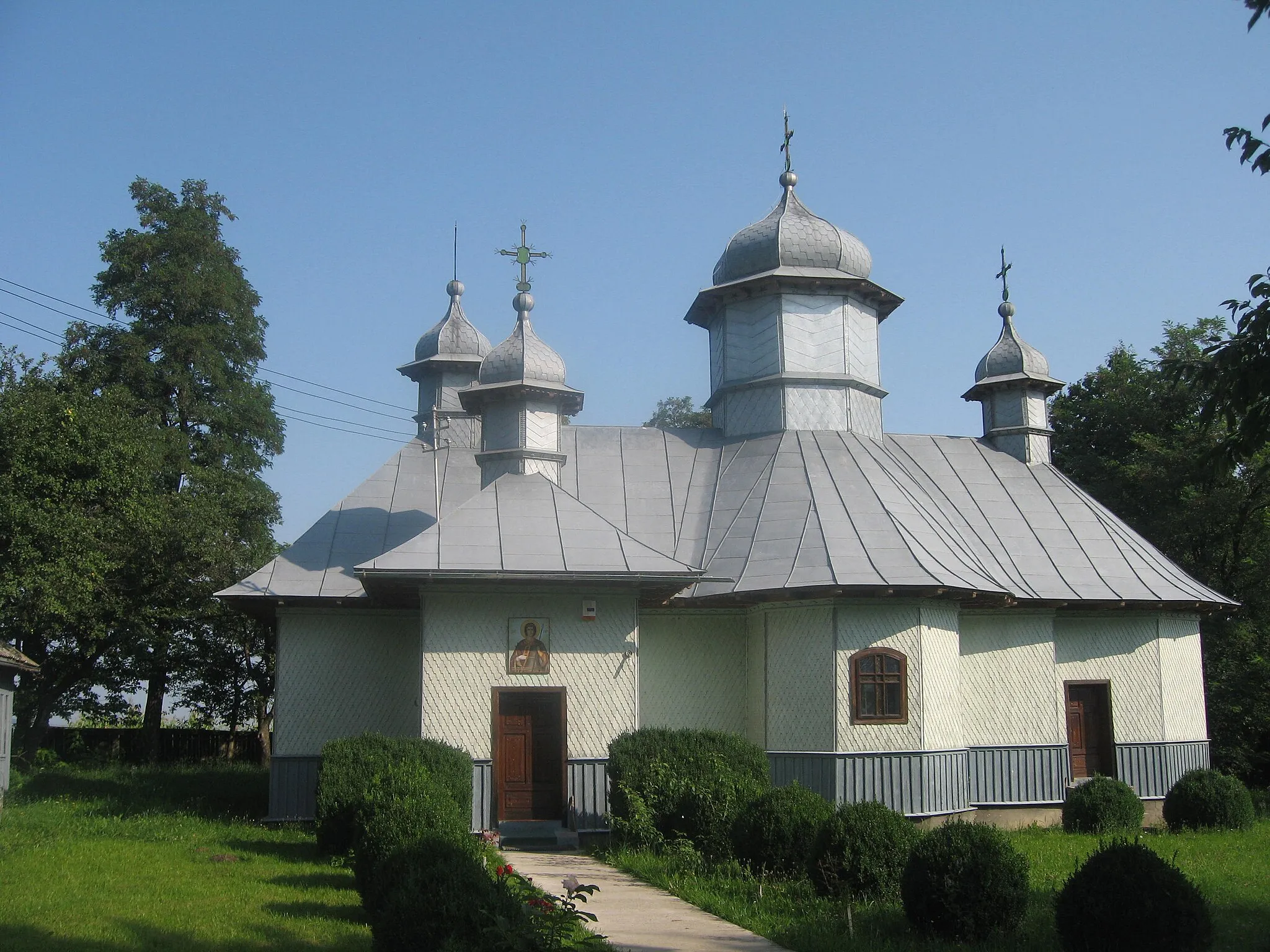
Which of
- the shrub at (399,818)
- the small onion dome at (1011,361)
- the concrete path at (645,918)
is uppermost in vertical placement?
the small onion dome at (1011,361)

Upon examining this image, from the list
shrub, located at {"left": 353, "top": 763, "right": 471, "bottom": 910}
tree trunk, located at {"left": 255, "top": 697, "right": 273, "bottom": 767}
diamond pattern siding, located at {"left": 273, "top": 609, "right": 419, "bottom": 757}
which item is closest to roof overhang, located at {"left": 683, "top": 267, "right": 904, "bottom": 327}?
diamond pattern siding, located at {"left": 273, "top": 609, "right": 419, "bottom": 757}

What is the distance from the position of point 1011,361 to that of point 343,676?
14.1 meters

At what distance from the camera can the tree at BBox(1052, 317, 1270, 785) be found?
25.9m

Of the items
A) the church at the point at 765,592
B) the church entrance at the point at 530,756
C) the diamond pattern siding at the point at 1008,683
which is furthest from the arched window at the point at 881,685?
the church entrance at the point at 530,756

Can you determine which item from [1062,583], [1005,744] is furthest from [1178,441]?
[1005,744]

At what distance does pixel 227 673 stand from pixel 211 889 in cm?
2019

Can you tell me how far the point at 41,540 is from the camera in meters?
23.7

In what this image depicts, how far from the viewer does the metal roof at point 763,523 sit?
16797 mm

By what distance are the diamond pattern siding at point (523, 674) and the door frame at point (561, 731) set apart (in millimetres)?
44

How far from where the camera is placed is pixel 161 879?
40.0 ft

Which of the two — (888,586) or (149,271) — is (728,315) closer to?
(888,586)

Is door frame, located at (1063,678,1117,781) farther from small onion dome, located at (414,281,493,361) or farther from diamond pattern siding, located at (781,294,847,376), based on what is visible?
small onion dome, located at (414,281,493,361)

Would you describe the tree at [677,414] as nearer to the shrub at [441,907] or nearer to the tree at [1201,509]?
the tree at [1201,509]

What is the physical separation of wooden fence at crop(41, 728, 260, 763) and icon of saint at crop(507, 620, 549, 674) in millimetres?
17146
